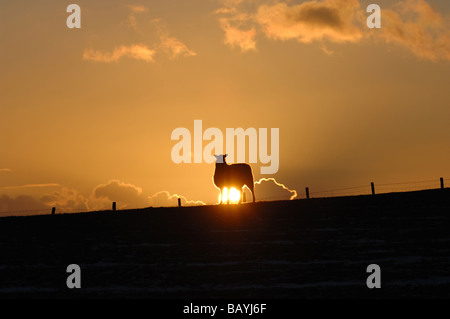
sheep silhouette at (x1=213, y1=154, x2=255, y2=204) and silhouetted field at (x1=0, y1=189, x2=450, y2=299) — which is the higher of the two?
sheep silhouette at (x1=213, y1=154, x2=255, y2=204)

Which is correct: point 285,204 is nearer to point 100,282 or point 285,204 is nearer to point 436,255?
point 436,255

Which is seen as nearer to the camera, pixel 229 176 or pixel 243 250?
pixel 243 250

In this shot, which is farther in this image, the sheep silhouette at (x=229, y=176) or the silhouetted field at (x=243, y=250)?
the sheep silhouette at (x=229, y=176)

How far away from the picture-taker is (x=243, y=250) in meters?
18.9

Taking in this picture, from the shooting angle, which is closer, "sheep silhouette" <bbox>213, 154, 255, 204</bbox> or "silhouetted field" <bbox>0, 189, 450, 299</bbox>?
"silhouetted field" <bbox>0, 189, 450, 299</bbox>

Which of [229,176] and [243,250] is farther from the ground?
[229,176]

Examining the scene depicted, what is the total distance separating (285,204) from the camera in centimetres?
2644

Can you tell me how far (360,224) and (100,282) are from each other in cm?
950

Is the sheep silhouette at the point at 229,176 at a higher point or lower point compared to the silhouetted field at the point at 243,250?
higher

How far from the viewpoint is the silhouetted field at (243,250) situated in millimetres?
15570

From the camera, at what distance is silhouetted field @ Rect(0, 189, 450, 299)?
15570mm
